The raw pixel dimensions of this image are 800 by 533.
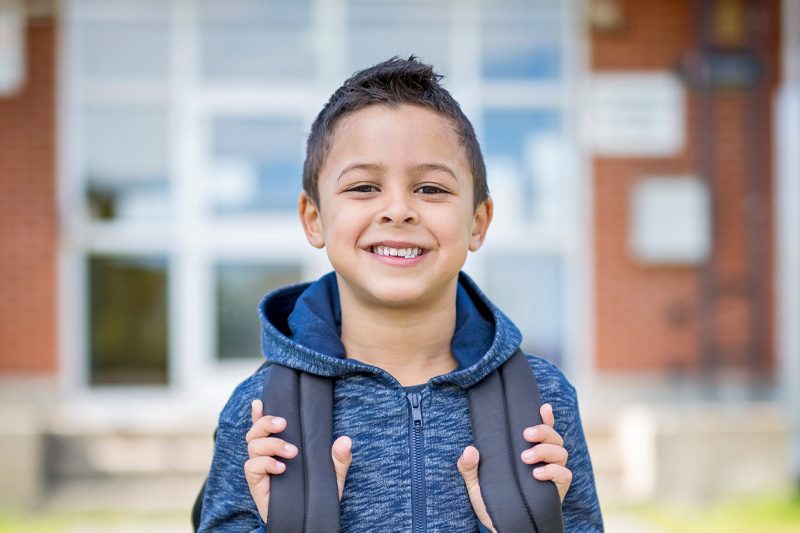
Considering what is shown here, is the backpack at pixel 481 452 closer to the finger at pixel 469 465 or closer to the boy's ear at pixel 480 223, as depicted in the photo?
the finger at pixel 469 465

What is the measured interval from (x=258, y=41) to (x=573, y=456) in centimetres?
523

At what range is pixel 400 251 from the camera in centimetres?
170

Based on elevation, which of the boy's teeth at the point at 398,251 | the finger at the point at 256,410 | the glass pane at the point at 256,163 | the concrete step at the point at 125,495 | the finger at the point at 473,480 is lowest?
the concrete step at the point at 125,495

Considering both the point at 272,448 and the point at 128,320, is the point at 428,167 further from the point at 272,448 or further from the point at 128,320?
the point at 128,320

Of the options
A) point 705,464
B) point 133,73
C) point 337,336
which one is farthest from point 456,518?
point 133,73

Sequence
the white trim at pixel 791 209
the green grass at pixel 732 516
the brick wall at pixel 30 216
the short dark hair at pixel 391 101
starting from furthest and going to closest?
the brick wall at pixel 30 216, the white trim at pixel 791 209, the green grass at pixel 732 516, the short dark hair at pixel 391 101

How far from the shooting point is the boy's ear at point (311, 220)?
6.11 feet

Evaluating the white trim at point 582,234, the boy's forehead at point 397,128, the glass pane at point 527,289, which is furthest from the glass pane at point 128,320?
the boy's forehead at point 397,128

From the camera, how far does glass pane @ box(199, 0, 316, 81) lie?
634 centimetres

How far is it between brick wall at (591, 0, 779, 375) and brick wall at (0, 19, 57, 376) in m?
3.86

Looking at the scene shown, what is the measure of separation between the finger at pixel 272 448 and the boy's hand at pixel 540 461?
317mm

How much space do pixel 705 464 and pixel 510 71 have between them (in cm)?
305

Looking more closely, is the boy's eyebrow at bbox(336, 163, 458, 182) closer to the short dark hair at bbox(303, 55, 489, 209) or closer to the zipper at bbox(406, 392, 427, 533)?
the short dark hair at bbox(303, 55, 489, 209)

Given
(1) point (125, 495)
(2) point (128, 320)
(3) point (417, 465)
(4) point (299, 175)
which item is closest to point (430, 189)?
(3) point (417, 465)
